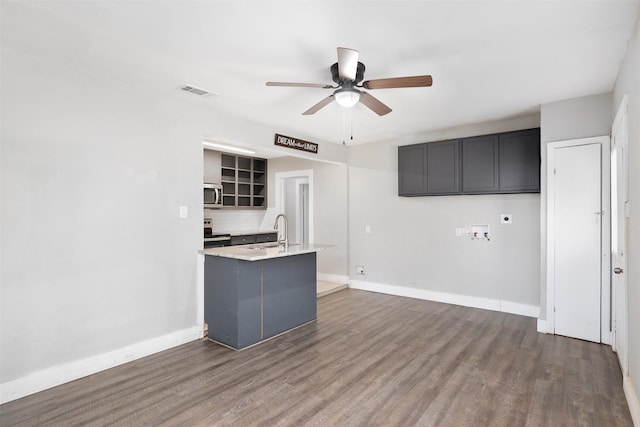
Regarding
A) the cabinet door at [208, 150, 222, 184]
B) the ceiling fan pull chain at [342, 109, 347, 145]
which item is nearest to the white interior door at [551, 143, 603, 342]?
the ceiling fan pull chain at [342, 109, 347, 145]

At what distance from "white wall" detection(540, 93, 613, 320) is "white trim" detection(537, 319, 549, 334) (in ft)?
0.15

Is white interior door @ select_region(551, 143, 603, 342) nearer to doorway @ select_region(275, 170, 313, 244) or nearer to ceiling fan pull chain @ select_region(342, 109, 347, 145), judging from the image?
ceiling fan pull chain @ select_region(342, 109, 347, 145)

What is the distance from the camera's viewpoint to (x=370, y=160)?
5965mm

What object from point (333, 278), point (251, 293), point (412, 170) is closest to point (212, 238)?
point (333, 278)

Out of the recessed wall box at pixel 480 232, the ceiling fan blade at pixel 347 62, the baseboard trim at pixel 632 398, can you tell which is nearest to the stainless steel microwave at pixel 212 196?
the ceiling fan blade at pixel 347 62

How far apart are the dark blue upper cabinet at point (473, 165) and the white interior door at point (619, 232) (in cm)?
95

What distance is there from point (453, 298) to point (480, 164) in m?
2.00

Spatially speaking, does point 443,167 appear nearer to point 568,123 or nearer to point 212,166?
point 568,123

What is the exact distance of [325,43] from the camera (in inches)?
97.6

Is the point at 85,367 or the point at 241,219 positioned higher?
the point at 241,219

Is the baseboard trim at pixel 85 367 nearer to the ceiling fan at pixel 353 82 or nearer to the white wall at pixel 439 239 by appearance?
the ceiling fan at pixel 353 82

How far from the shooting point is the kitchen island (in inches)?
136

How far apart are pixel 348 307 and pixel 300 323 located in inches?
40.8

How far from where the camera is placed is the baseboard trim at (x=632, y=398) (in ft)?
7.04
